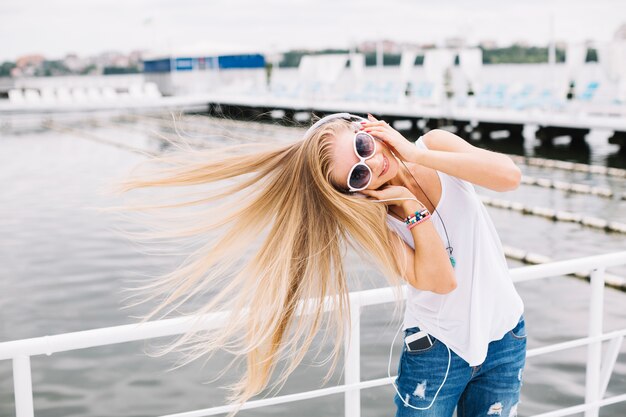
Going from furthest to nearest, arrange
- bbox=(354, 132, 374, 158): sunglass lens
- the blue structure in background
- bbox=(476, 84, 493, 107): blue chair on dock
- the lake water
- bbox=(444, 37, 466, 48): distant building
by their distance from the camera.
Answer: the blue structure in background < bbox=(444, 37, 466, 48): distant building < bbox=(476, 84, 493, 107): blue chair on dock < the lake water < bbox=(354, 132, 374, 158): sunglass lens

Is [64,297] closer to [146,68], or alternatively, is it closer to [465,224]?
[465,224]

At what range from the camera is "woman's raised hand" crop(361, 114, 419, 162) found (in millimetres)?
1602

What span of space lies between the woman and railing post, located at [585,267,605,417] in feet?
2.96

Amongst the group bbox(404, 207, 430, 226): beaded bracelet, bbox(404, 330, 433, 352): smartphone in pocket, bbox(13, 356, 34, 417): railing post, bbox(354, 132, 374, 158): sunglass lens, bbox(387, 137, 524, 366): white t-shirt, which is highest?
bbox(354, 132, 374, 158): sunglass lens

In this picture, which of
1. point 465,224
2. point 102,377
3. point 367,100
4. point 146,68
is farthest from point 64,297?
point 146,68

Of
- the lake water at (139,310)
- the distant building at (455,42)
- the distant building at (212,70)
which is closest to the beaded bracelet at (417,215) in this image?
the lake water at (139,310)

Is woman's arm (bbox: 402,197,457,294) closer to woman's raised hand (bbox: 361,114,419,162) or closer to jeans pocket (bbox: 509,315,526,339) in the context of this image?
woman's raised hand (bbox: 361,114,419,162)

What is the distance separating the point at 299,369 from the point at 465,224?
4330mm

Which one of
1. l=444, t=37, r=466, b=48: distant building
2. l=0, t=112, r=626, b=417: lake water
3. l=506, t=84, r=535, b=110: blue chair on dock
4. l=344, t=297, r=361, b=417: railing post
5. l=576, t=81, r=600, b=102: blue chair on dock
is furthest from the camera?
l=444, t=37, r=466, b=48: distant building

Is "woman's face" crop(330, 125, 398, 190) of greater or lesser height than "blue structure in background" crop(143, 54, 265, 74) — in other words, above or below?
below

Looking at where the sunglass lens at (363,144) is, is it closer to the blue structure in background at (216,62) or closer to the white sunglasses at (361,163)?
the white sunglasses at (361,163)

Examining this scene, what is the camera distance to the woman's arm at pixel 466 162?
63.2 inches

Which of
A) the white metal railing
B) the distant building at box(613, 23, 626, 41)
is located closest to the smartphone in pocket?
the white metal railing

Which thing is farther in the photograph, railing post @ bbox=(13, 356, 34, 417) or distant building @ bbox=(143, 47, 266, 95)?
distant building @ bbox=(143, 47, 266, 95)
